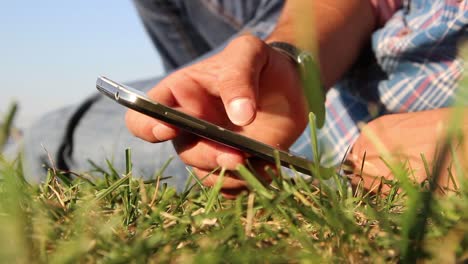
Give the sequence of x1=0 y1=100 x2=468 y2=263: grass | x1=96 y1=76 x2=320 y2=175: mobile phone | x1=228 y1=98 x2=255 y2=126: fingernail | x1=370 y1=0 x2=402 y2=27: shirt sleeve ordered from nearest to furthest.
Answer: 1. x1=0 y1=100 x2=468 y2=263: grass
2. x1=96 y1=76 x2=320 y2=175: mobile phone
3. x1=228 y1=98 x2=255 y2=126: fingernail
4. x1=370 y1=0 x2=402 y2=27: shirt sleeve

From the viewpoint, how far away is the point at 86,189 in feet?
1.87

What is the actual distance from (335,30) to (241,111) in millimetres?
631

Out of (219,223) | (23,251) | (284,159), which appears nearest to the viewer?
(23,251)

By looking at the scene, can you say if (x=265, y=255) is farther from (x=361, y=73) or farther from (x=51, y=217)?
(x=361, y=73)

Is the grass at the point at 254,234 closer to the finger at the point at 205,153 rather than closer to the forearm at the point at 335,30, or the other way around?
the finger at the point at 205,153

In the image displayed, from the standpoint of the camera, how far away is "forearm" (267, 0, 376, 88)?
1178 mm

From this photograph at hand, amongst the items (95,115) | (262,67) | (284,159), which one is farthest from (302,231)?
(95,115)

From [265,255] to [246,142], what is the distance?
258 millimetres

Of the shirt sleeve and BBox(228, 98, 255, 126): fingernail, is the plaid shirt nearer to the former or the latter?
the shirt sleeve

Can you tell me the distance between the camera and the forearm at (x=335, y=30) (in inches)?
46.4

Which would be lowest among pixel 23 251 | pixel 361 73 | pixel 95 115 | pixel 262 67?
pixel 95 115

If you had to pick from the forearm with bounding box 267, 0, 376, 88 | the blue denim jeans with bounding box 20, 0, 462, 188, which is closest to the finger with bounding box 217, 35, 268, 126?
the blue denim jeans with bounding box 20, 0, 462, 188

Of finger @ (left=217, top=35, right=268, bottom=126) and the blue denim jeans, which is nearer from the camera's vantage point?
finger @ (left=217, top=35, right=268, bottom=126)

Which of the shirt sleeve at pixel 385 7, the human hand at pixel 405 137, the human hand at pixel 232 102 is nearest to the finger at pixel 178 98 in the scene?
the human hand at pixel 232 102
